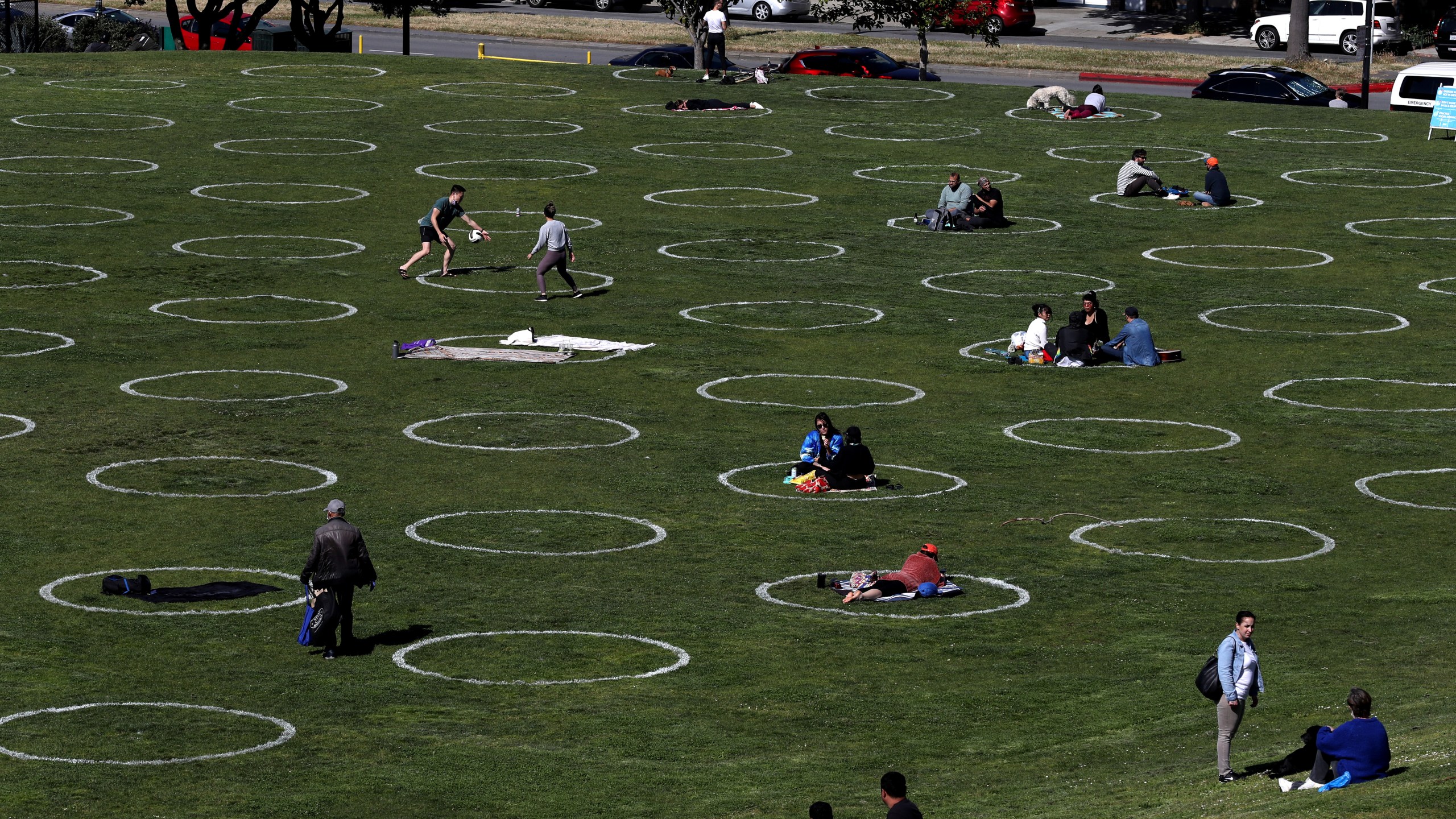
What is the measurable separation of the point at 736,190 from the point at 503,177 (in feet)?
19.9

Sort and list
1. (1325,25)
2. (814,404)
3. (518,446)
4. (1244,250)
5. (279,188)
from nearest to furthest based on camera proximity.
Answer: (518,446) → (814,404) → (1244,250) → (279,188) → (1325,25)

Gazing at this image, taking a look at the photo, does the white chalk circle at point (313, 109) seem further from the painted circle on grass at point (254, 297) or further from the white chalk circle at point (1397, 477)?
the white chalk circle at point (1397, 477)

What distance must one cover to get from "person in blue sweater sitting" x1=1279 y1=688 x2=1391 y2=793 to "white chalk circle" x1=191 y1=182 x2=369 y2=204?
39466 mm

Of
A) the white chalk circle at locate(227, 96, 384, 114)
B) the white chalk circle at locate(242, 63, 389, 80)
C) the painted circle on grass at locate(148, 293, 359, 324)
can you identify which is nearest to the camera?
the painted circle on grass at locate(148, 293, 359, 324)

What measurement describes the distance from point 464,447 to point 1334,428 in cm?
1410

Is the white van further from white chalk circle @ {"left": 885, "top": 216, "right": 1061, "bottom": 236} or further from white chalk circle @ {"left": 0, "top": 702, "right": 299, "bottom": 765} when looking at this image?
white chalk circle @ {"left": 0, "top": 702, "right": 299, "bottom": 765}

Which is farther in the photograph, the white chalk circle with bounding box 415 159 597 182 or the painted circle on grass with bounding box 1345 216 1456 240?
the white chalk circle with bounding box 415 159 597 182

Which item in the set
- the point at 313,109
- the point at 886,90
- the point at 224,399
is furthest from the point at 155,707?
the point at 886,90

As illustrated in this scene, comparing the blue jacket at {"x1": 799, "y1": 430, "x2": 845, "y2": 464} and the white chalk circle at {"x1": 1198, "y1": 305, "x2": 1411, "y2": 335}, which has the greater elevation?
the white chalk circle at {"x1": 1198, "y1": 305, "x2": 1411, "y2": 335}

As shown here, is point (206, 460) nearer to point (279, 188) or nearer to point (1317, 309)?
point (1317, 309)

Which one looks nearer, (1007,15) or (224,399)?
(224,399)

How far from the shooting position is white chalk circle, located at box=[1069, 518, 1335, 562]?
93.2ft

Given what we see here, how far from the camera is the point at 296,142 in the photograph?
61844 millimetres

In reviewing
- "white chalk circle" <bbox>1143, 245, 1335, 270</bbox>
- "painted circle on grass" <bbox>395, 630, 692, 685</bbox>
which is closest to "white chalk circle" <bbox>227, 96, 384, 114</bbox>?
"white chalk circle" <bbox>1143, 245, 1335, 270</bbox>
